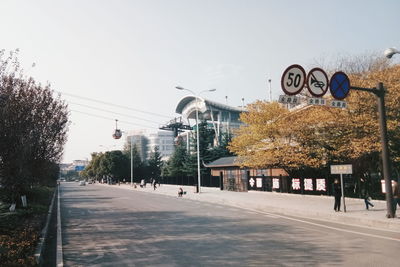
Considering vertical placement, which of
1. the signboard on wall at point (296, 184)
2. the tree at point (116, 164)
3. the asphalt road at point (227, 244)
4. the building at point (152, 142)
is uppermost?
the building at point (152, 142)

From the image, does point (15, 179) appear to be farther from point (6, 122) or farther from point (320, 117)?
point (320, 117)

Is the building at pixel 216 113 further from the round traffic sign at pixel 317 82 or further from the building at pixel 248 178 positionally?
the round traffic sign at pixel 317 82

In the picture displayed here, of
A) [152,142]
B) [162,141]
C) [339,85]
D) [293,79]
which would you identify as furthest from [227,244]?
[152,142]

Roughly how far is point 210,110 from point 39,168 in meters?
64.8

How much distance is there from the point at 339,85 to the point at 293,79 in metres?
2.47

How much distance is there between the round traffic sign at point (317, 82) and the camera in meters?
13.0

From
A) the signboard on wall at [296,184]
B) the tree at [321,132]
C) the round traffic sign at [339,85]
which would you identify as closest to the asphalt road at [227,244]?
the round traffic sign at [339,85]

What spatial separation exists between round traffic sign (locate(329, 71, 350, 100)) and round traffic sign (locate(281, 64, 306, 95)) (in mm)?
1768

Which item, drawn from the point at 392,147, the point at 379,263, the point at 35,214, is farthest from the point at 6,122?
the point at 392,147

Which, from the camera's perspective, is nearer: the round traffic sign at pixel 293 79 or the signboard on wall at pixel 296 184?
the round traffic sign at pixel 293 79

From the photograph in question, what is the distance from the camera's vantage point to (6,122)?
15086 millimetres

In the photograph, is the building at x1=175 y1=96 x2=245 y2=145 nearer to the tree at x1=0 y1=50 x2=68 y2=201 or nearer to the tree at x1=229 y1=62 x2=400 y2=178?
the tree at x1=229 y1=62 x2=400 y2=178

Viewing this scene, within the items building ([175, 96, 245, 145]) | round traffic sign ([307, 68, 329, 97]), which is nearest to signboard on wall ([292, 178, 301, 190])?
round traffic sign ([307, 68, 329, 97])

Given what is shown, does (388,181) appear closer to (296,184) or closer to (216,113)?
(296,184)
